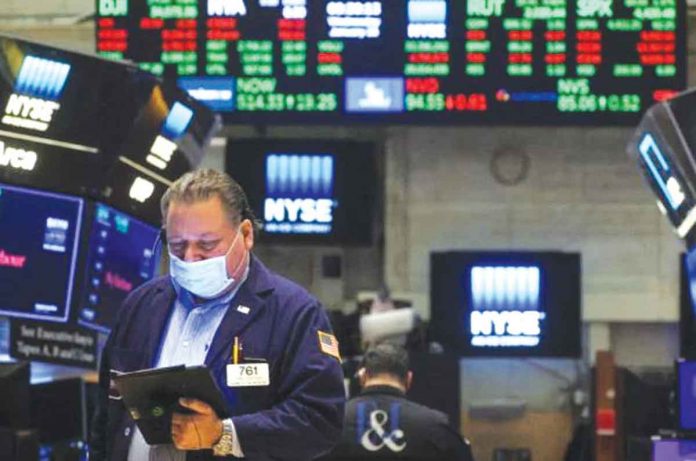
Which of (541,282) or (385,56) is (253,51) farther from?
(541,282)

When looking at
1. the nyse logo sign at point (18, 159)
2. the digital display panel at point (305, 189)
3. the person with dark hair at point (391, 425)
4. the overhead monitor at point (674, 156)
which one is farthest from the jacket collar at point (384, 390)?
the digital display panel at point (305, 189)

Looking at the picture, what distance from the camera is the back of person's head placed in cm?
589

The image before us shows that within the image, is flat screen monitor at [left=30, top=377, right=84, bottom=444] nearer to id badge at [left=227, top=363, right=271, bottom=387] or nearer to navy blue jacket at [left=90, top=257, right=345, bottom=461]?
navy blue jacket at [left=90, top=257, right=345, bottom=461]

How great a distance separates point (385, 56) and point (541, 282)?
208 centimetres

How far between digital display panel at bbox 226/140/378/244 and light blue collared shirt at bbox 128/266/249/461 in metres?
7.08

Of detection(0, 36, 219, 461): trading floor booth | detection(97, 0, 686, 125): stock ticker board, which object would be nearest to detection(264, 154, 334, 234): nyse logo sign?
detection(97, 0, 686, 125): stock ticker board

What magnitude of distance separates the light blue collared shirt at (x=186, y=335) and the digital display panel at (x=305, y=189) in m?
7.08

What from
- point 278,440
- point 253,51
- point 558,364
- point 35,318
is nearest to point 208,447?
point 278,440

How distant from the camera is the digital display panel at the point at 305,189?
1029cm

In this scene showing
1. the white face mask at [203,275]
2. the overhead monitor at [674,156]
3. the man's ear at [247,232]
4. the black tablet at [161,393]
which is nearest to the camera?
the black tablet at [161,393]

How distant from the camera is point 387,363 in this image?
589cm

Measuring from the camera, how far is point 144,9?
9227 millimetres

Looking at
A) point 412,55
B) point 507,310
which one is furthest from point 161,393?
point 507,310

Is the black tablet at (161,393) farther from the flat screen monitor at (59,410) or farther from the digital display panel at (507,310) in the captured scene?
the digital display panel at (507,310)
